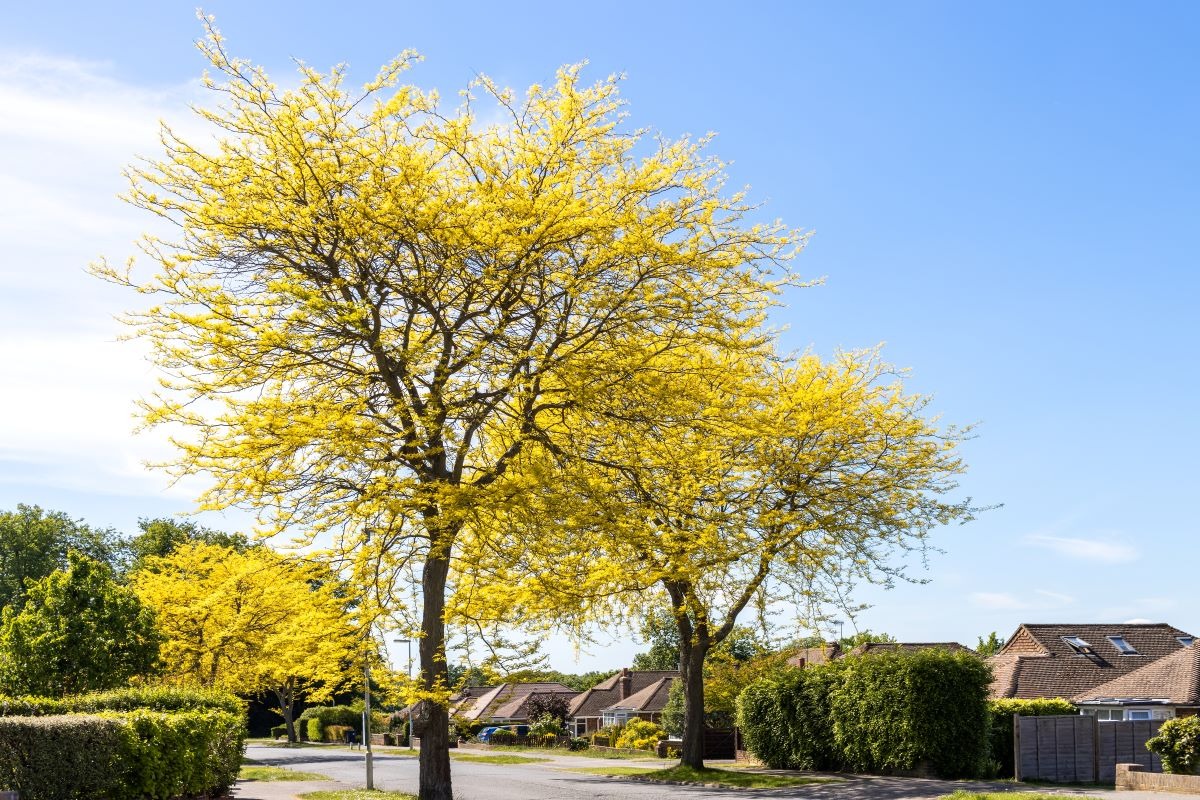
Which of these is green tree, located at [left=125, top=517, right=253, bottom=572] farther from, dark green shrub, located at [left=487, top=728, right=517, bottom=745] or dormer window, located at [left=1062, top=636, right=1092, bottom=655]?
dormer window, located at [left=1062, top=636, right=1092, bottom=655]

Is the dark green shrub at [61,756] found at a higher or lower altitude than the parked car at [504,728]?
higher

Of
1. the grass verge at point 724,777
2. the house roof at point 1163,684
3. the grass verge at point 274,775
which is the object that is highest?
the house roof at point 1163,684

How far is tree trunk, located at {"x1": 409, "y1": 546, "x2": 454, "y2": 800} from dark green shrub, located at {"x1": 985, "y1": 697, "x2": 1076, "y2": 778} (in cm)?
1758

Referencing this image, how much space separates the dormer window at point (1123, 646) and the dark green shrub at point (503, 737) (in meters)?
35.8

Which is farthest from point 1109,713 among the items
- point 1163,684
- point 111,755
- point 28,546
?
point 28,546

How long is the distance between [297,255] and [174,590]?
27658mm

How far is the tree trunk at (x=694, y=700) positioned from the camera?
34531 mm

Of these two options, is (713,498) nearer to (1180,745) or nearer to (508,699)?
(1180,745)

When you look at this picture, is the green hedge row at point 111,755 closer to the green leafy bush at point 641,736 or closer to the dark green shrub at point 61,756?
the dark green shrub at point 61,756

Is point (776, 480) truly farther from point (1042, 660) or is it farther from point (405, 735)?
point (405, 735)

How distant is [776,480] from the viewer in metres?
30.9

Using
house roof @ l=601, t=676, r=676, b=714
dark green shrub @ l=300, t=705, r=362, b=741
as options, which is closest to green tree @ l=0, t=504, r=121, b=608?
dark green shrub @ l=300, t=705, r=362, b=741

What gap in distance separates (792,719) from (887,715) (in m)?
4.72

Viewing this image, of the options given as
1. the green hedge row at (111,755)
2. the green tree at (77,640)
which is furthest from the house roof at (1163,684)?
the green tree at (77,640)
